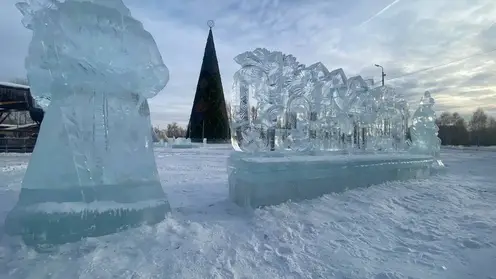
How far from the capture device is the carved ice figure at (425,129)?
9.90m

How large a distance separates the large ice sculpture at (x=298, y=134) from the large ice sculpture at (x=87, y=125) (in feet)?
4.93

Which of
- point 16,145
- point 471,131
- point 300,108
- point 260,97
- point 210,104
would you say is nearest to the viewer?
point 260,97

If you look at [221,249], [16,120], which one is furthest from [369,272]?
[16,120]

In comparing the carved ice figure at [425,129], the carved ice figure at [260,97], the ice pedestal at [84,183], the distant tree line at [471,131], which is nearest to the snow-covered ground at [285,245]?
the ice pedestal at [84,183]

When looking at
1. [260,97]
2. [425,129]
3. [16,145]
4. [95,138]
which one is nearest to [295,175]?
[260,97]

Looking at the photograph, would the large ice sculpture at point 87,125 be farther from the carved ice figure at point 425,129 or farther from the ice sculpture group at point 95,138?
the carved ice figure at point 425,129

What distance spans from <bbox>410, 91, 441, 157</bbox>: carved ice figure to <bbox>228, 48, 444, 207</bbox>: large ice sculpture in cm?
323

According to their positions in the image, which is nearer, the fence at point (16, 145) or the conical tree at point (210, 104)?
the fence at point (16, 145)

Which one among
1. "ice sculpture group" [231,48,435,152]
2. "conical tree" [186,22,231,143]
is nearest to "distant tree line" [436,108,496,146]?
"conical tree" [186,22,231,143]

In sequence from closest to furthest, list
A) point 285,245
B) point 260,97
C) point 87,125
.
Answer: point 285,245, point 87,125, point 260,97

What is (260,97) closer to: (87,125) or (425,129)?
(87,125)

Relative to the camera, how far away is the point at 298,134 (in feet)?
17.7

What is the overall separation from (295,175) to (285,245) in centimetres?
169

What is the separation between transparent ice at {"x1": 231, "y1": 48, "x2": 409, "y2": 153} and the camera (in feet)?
15.4
